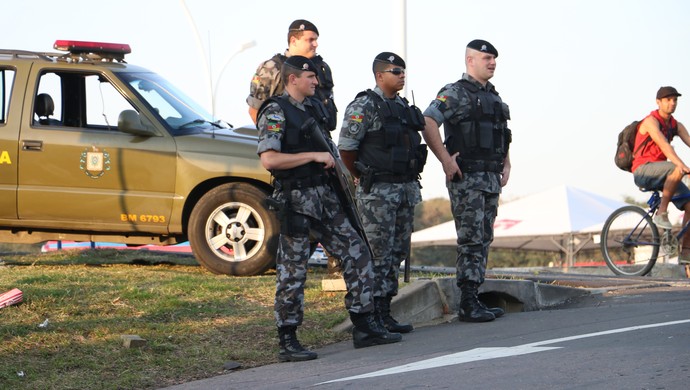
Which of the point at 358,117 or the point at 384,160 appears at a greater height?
the point at 358,117

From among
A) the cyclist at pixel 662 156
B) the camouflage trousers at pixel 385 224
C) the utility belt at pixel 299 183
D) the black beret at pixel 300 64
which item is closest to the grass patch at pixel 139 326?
the camouflage trousers at pixel 385 224

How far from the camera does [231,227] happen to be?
10336 mm

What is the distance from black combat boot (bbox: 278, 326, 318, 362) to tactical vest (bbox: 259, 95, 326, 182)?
916 mm

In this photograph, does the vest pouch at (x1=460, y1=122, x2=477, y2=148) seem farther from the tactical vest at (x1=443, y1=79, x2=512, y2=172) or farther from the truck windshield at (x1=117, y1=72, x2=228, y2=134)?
the truck windshield at (x1=117, y1=72, x2=228, y2=134)

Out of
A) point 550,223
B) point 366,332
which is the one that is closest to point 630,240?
point 366,332

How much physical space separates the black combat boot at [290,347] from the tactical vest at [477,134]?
6.70 feet

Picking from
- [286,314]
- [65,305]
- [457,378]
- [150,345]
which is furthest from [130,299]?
[457,378]

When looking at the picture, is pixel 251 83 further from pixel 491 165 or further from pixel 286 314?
pixel 286 314

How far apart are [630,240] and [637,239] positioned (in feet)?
0.32

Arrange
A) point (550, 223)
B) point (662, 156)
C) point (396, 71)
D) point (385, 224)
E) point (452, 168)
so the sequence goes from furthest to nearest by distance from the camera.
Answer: point (550, 223)
point (662, 156)
point (452, 168)
point (396, 71)
point (385, 224)

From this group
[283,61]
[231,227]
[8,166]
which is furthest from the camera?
[8,166]

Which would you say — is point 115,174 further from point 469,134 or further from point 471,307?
point 471,307

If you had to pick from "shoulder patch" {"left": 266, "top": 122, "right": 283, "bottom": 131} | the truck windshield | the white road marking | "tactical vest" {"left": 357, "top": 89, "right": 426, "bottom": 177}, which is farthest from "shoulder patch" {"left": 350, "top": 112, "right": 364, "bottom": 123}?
the truck windshield

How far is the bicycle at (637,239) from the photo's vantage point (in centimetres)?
1215
